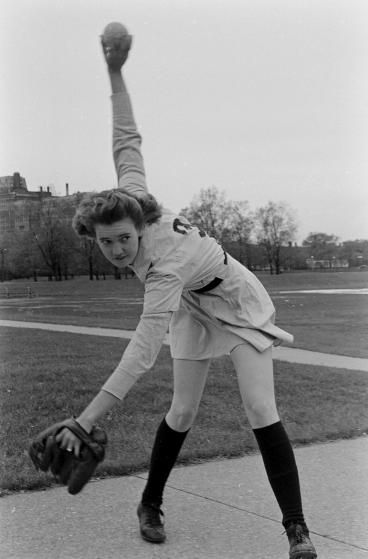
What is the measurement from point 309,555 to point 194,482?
1.39 metres

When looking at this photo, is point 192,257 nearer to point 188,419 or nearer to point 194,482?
point 188,419

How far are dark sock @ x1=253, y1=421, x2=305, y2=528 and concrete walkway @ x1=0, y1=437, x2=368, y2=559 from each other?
0.90 feet

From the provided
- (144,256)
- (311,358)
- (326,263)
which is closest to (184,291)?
(144,256)

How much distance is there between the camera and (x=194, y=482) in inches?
170

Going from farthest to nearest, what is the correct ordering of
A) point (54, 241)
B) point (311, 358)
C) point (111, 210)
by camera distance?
point (54, 241), point (311, 358), point (111, 210)

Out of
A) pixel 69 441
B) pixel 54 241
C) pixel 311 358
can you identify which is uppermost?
pixel 54 241

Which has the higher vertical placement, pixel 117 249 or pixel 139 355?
pixel 117 249

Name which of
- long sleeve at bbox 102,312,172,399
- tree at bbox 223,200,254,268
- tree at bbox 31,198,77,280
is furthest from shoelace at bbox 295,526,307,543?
tree at bbox 223,200,254,268

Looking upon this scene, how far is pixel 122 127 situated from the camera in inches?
140

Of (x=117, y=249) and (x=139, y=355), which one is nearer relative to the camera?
(x=139, y=355)

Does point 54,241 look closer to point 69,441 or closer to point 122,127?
point 122,127

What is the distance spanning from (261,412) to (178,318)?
2.08ft

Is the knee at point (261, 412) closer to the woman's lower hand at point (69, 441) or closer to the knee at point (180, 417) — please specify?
the knee at point (180, 417)

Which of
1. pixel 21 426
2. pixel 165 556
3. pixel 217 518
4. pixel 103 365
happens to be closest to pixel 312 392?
pixel 103 365
